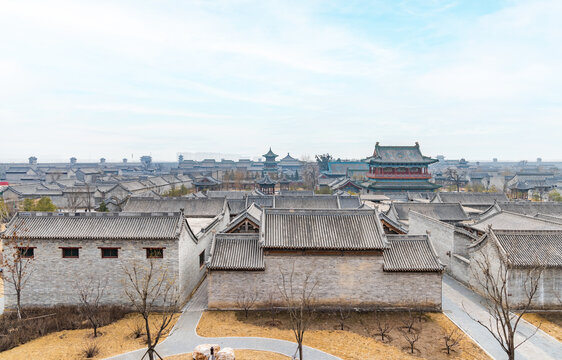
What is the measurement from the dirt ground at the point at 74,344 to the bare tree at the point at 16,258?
4.39 metres

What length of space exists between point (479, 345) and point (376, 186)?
43374 mm

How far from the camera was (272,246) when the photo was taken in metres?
19.3

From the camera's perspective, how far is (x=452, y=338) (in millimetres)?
16031

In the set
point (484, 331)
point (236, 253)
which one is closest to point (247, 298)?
point (236, 253)

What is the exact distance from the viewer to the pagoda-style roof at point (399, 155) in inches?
2260

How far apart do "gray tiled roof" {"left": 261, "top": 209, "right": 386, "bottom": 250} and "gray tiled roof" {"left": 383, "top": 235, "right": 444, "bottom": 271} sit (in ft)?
4.55

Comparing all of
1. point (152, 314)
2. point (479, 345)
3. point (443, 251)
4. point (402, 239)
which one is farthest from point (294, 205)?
point (479, 345)

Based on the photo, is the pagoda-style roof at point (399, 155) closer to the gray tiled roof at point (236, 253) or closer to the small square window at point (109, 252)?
the gray tiled roof at point (236, 253)

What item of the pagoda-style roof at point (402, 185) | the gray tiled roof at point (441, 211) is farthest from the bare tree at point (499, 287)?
the pagoda-style roof at point (402, 185)

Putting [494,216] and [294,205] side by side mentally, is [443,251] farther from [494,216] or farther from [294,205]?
[294,205]

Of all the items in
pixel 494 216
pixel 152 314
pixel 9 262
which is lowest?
pixel 152 314

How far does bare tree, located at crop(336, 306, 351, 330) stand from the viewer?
1766cm

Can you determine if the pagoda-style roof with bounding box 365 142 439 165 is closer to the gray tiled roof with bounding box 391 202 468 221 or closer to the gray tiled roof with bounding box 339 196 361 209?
the gray tiled roof with bounding box 339 196 361 209

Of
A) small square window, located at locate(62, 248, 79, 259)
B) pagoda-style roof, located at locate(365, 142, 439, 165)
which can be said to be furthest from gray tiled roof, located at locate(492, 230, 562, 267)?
pagoda-style roof, located at locate(365, 142, 439, 165)
